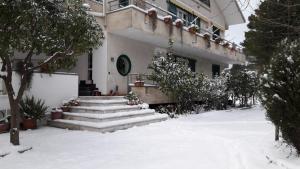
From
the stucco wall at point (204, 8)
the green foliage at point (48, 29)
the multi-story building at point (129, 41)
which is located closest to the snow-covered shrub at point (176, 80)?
the multi-story building at point (129, 41)

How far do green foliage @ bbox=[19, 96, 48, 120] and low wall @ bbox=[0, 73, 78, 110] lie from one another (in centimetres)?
43

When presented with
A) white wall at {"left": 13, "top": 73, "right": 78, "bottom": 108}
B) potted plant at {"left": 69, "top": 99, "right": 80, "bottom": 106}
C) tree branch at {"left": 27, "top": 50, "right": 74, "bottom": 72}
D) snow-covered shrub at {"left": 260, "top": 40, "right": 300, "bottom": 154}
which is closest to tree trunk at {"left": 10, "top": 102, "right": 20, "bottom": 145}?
tree branch at {"left": 27, "top": 50, "right": 74, "bottom": 72}

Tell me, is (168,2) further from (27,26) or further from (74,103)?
(27,26)

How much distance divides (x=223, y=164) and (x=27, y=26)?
4.92 metres

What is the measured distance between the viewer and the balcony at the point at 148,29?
1498 centimetres

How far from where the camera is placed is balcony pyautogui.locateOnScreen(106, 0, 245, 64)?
15.0m

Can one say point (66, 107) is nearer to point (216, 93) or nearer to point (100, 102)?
point (100, 102)

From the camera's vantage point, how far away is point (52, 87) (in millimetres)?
11977

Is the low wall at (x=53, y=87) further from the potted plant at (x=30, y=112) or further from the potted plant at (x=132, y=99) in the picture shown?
the potted plant at (x=132, y=99)

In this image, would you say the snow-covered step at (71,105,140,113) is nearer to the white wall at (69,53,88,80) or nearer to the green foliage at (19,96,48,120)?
the green foliage at (19,96,48,120)

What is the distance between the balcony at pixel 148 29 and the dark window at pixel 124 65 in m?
1.20

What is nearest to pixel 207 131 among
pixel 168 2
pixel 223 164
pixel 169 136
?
pixel 169 136

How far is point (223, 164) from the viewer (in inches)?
249

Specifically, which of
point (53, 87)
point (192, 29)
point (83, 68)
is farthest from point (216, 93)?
point (53, 87)
